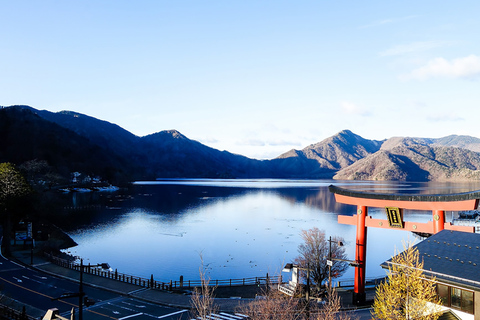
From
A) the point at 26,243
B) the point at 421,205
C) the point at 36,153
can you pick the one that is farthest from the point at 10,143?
the point at 421,205

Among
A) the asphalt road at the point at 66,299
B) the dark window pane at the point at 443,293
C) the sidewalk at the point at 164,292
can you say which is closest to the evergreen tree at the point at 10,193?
the sidewalk at the point at 164,292

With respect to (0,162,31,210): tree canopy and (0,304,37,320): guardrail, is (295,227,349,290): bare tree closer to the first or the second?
(0,304,37,320): guardrail

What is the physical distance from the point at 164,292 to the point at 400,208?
78.2ft

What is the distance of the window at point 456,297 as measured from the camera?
17984 mm

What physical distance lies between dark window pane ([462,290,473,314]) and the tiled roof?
130 centimetres

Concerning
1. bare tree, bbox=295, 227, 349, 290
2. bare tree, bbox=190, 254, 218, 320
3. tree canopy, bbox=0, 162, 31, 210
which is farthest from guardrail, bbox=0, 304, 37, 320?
bare tree, bbox=295, 227, 349, 290

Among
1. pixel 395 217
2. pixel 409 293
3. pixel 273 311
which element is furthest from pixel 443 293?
pixel 395 217

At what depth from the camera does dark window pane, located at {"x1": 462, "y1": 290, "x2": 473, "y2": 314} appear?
1788 cm

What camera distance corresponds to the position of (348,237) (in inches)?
3076

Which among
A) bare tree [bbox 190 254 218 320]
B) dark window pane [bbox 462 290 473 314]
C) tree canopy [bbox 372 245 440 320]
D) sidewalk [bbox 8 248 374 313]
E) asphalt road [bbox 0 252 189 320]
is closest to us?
dark window pane [bbox 462 290 473 314]

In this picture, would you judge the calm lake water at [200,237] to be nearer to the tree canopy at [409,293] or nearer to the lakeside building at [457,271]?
the lakeside building at [457,271]

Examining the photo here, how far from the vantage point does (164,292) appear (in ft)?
117

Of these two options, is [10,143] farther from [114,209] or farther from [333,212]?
[333,212]

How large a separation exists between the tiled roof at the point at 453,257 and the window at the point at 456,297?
1.28 meters
